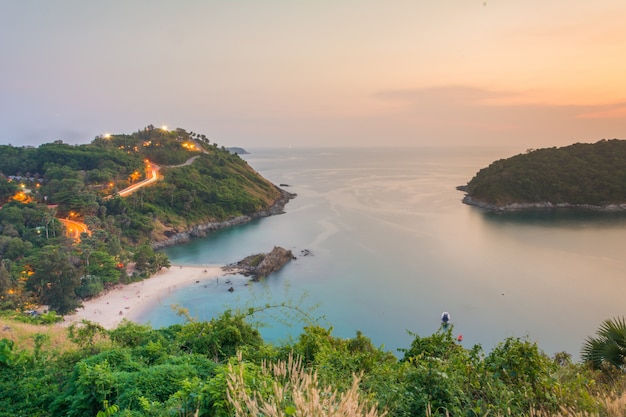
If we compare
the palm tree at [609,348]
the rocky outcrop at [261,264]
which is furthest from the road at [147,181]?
the palm tree at [609,348]

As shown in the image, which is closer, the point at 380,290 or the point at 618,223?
the point at 380,290

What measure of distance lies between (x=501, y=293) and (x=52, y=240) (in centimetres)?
3305

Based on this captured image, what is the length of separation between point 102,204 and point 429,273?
1304 inches

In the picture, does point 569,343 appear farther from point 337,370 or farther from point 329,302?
point 337,370

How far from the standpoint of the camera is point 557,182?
53562 mm

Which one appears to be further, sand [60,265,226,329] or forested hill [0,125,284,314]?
forested hill [0,125,284,314]

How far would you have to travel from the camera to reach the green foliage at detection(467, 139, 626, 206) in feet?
170

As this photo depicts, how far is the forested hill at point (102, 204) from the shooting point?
21.0 meters

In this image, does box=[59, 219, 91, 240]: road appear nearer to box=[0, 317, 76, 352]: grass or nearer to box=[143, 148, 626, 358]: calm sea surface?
box=[143, 148, 626, 358]: calm sea surface

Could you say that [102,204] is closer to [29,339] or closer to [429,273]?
[429,273]

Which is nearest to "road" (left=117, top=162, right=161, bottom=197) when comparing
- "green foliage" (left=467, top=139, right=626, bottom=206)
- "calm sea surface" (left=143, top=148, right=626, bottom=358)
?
"calm sea surface" (left=143, top=148, right=626, bottom=358)

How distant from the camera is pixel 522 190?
53188 millimetres

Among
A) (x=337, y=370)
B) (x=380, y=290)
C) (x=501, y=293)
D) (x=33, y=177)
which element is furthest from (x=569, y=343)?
(x=33, y=177)

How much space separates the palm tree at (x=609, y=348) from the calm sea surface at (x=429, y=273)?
23.1 feet
